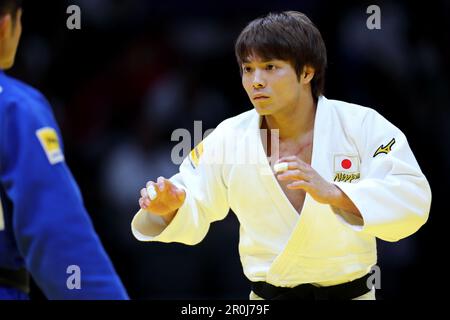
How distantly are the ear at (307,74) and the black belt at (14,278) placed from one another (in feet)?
4.43

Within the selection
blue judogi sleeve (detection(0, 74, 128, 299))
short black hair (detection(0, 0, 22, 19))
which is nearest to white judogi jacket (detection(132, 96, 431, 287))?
blue judogi sleeve (detection(0, 74, 128, 299))

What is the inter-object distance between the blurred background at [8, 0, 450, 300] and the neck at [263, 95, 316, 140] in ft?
2.10

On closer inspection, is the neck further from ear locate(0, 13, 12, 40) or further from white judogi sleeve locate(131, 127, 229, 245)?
ear locate(0, 13, 12, 40)

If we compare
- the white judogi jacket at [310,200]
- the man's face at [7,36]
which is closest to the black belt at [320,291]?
the white judogi jacket at [310,200]

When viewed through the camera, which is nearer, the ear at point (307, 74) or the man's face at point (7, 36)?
the man's face at point (7, 36)

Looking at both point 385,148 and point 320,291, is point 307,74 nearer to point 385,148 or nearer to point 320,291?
point 385,148

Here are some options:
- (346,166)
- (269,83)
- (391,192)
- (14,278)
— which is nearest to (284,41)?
(269,83)

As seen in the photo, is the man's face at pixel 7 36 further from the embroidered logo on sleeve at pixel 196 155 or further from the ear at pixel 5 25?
the embroidered logo on sleeve at pixel 196 155

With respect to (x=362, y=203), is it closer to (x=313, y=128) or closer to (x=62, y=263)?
(x=313, y=128)

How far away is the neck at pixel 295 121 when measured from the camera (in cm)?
318

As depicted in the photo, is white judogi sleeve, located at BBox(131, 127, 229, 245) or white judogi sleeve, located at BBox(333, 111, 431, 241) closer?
white judogi sleeve, located at BBox(333, 111, 431, 241)

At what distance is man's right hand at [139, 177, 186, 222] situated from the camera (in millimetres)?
2904

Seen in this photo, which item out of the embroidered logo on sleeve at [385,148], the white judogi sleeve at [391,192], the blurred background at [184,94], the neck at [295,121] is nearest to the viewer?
the white judogi sleeve at [391,192]
